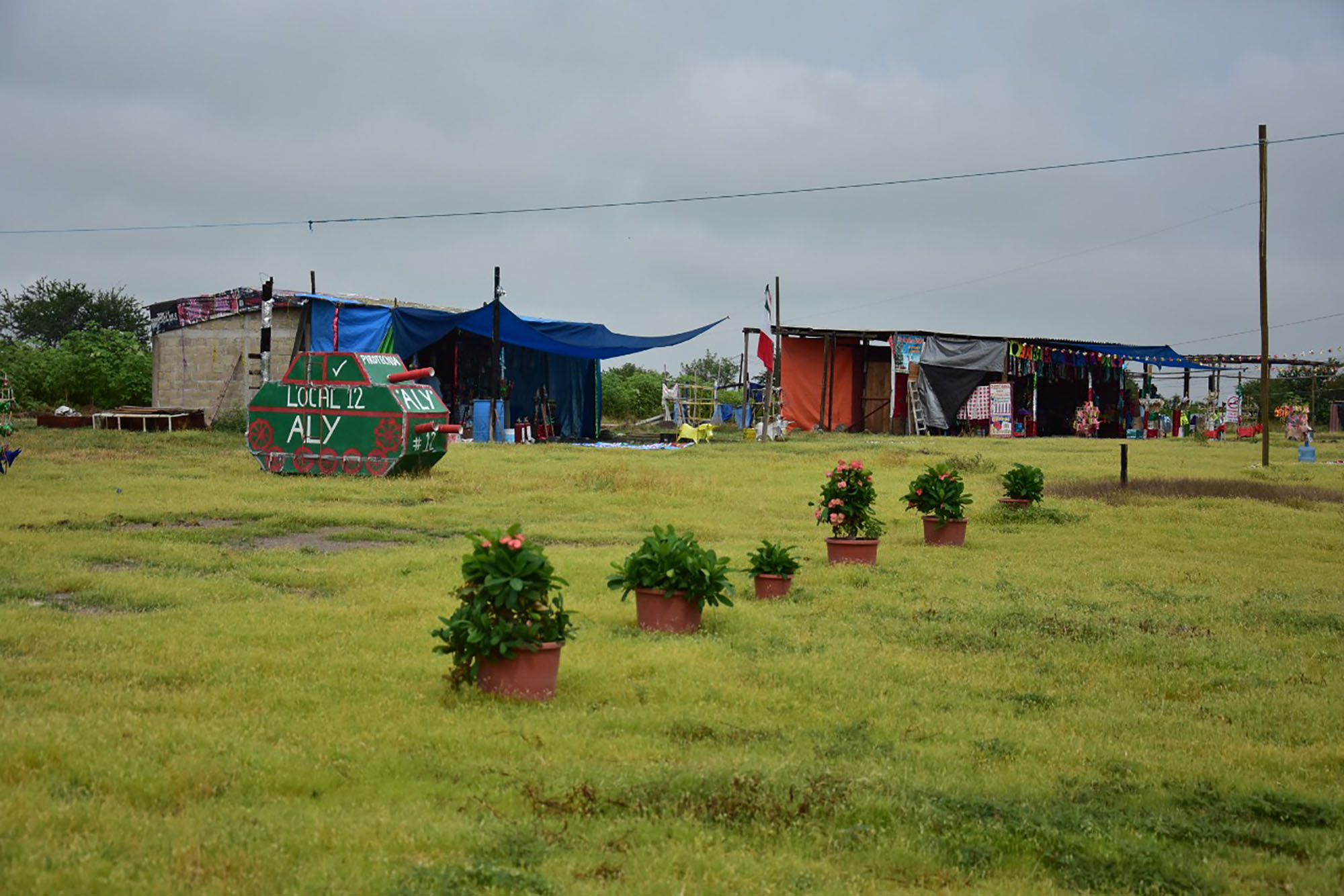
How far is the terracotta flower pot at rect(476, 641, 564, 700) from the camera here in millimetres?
5789

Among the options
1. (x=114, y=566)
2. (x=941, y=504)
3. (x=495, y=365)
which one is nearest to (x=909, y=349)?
(x=495, y=365)

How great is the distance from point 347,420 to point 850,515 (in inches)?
360

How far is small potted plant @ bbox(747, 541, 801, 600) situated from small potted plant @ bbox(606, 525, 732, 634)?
132cm

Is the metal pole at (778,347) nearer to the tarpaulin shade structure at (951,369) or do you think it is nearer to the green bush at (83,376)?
the tarpaulin shade structure at (951,369)

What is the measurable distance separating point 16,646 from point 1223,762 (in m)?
6.26

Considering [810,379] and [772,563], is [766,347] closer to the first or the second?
[810,379]

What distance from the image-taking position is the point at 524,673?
229 inches

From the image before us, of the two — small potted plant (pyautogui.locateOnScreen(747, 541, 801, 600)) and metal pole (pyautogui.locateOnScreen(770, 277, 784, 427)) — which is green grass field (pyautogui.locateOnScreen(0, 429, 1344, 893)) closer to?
small potted plant (pyautogui.locateOnScreen(747, 541, 801, 600))

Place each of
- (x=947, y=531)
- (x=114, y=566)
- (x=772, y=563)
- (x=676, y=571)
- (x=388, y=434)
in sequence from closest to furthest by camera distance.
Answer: (x=676, y=571) < (x=772, y=563) < (x=114, y=566) < (x=947, y=531) < (x=388, y=434)

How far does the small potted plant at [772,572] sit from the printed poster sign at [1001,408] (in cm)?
2741

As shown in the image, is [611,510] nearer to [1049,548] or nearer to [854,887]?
[1049,548]

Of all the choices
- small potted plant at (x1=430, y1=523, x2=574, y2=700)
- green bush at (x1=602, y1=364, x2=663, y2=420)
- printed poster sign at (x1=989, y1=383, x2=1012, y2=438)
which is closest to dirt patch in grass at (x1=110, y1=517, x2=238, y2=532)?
small potted plant at (x1=430, y1=523, x2=574, y2=700)

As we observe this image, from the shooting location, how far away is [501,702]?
578 cm

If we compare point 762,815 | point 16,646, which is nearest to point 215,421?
point 16,646
